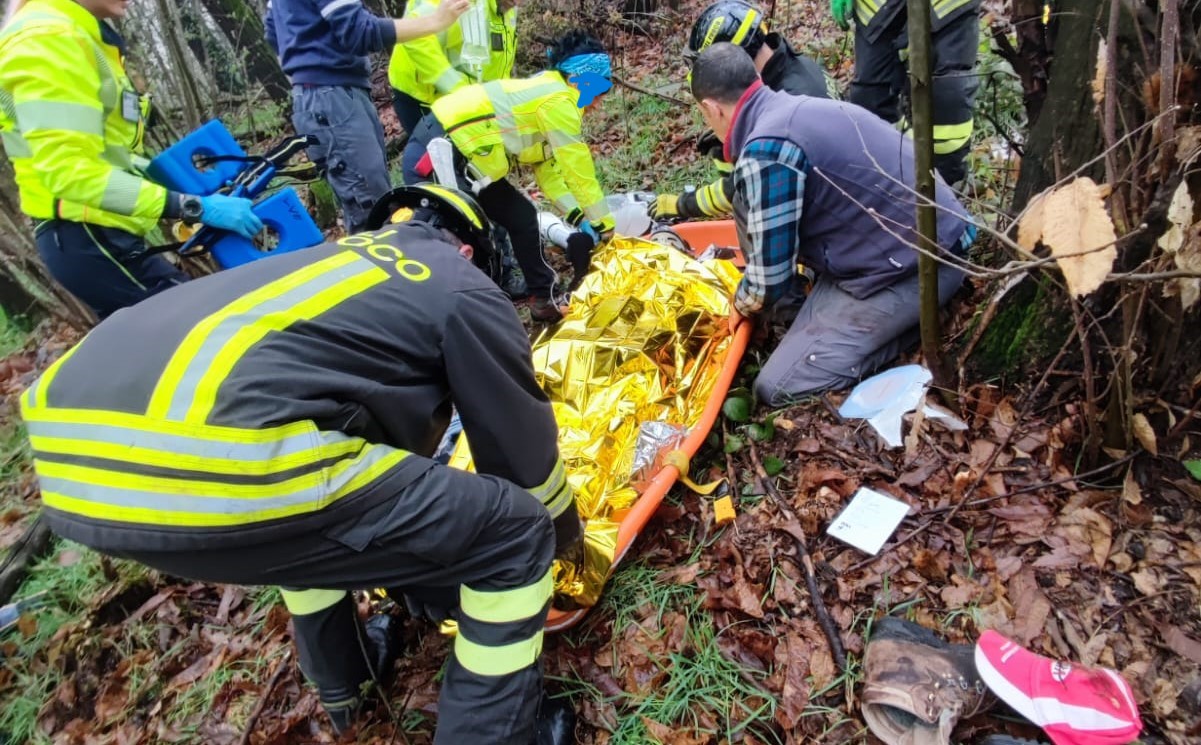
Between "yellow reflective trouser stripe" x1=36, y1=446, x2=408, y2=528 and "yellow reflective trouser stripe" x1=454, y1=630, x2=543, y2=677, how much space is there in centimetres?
58

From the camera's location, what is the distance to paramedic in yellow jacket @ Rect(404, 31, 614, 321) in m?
3.45

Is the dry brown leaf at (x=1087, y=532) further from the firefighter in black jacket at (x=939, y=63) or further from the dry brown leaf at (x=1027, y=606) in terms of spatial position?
the firefighter in black jacket at (x=939, y=63)

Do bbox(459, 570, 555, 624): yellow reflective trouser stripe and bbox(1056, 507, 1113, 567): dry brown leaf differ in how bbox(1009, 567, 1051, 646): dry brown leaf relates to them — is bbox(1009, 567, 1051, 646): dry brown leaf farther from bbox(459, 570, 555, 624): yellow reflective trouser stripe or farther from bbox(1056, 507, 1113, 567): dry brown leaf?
bbox(459, 570, 555, 624): yellow reflective trouser stripe

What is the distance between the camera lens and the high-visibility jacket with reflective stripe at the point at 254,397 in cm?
126

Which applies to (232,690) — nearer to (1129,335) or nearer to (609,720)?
(609,720)

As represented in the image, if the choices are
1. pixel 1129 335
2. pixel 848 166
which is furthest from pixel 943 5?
pixel 1129 335

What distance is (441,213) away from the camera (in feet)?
6.73

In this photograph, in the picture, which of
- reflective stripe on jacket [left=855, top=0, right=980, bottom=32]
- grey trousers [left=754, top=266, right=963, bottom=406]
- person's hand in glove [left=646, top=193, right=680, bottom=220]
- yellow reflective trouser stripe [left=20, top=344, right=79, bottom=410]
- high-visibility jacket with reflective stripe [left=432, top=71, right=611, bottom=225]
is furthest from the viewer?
person's hand in glove [left=646, top=193, right=680, bottom=220]

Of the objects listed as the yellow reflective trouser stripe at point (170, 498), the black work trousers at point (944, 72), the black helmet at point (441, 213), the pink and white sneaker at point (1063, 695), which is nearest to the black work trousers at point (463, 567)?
the yellow reflective trouser stripe at point (170, 498)

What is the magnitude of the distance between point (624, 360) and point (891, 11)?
2.37 m

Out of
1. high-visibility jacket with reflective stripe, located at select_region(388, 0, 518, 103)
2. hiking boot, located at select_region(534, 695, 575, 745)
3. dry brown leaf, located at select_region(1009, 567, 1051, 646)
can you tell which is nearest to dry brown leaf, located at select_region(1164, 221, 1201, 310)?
dry brown leaf, located at select_region(1009, 567, 1051, 646)

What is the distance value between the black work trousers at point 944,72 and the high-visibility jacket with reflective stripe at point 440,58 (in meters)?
2.26

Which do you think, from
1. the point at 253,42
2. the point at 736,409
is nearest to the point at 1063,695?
the point at 736,409

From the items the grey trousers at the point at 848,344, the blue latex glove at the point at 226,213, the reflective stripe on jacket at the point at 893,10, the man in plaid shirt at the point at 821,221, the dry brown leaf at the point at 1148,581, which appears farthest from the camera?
the reflective stripe on jacket at the point at 893,10
